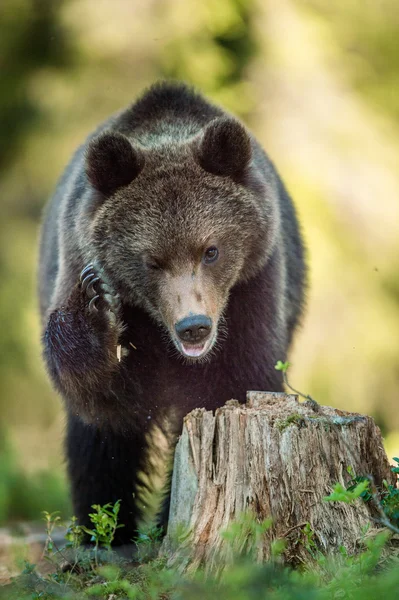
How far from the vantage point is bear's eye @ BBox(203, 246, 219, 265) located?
4.96m

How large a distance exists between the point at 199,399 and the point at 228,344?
377mm

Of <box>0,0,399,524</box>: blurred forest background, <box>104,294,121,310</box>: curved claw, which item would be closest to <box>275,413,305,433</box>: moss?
<box>104,294,121,310</box>: curved claw

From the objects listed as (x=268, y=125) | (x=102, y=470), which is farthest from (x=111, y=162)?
(x=268, y=125)

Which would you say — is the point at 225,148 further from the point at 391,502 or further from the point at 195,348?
the point at 391,502

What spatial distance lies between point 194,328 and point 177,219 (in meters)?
0.72

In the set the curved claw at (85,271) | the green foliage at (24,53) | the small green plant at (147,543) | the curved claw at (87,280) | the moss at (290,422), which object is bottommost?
the small green plant at (147,543)

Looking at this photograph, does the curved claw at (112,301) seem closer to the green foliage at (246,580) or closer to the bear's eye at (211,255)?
the bear's eye at (211,255)

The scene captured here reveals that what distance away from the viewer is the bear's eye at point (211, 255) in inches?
195

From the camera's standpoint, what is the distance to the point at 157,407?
547cm

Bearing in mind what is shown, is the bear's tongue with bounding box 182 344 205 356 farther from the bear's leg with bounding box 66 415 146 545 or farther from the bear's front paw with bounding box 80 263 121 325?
the bear's leg with bounding box 66 415 146 545

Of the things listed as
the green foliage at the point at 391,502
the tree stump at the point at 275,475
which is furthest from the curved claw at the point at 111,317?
the green foliage at the point at 391,502

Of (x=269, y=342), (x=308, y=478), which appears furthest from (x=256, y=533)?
(x=269, y=342)

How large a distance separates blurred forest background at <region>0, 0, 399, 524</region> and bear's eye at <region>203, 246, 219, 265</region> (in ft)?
16.9

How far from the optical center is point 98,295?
498 centimetres
